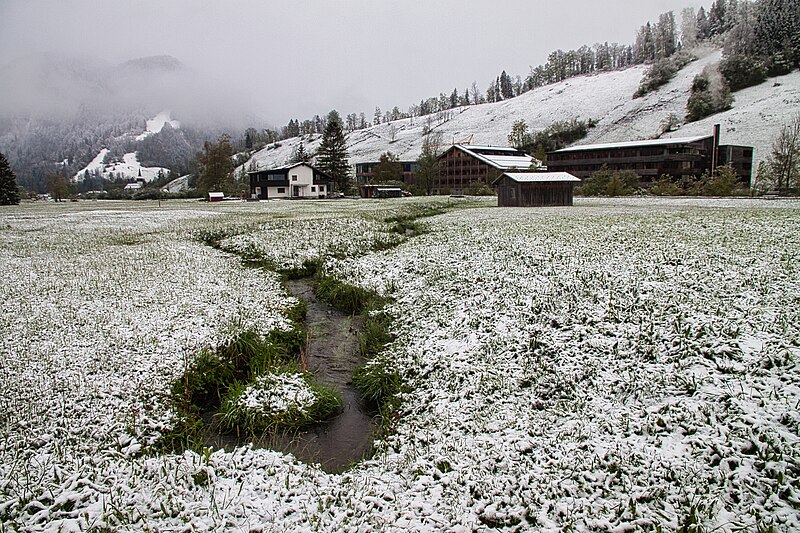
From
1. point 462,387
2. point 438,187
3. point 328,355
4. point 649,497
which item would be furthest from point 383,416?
point 438,187

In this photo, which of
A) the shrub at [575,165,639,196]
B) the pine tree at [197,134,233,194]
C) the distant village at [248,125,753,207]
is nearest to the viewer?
the shrub at [575,165,639,196]

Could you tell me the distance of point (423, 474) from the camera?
615cm

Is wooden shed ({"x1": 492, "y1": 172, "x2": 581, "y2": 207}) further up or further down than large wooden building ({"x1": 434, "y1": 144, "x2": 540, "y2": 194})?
further down

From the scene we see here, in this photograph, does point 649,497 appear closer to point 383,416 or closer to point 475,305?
point 383,416

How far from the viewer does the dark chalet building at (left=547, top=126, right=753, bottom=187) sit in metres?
83.2

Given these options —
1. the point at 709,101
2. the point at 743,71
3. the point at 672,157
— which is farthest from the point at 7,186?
the point at 743,71

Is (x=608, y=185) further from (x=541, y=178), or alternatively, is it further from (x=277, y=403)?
(x=277, y=403)

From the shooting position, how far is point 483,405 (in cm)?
779

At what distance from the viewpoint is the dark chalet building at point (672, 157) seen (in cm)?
8319

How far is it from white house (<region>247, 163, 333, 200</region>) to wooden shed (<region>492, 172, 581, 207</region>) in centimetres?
5593

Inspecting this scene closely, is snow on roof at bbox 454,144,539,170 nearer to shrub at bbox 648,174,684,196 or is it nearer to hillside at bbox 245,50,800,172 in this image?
hillside at bbox 245,50,800,172

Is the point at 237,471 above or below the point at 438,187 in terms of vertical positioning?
below

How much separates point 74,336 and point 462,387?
864 cm

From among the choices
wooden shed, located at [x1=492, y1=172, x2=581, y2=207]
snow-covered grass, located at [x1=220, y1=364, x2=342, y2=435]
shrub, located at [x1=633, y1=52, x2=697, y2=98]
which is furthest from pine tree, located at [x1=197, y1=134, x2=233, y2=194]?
shrub, located at [x1=633, y1=52, x2=697, y2=98]
